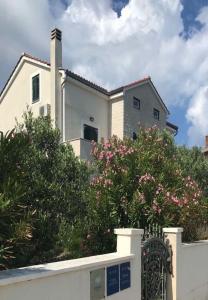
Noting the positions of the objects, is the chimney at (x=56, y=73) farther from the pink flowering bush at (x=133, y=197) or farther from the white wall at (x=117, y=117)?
the pink flowering bush at (x=133, y=197)

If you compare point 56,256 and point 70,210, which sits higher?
point 70,210

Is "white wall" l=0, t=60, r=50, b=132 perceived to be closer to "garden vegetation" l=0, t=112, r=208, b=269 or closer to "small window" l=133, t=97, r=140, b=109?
"small window" l=133, t=97, r=140, b=109

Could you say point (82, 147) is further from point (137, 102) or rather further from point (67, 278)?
point (67, 278)

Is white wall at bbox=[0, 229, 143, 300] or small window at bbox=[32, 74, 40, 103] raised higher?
small window at bbox=[32, 74, 40, 103]

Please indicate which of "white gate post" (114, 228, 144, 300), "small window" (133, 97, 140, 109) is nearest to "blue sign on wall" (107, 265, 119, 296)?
"white gate post" (114, 228, 144, 300)

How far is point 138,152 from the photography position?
10.4 m

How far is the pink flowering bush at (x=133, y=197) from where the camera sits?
9.38 meters

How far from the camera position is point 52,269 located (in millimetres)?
5199

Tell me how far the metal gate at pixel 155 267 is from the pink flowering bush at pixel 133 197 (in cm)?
83

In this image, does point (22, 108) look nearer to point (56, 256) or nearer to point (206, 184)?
point (206, 184)

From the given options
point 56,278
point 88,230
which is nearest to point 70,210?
point 88,230

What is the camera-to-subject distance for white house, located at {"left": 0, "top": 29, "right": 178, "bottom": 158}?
20812 millimetres

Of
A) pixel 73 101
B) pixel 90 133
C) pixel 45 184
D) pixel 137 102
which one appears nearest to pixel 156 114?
pixel 137 102

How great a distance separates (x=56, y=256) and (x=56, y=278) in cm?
337
